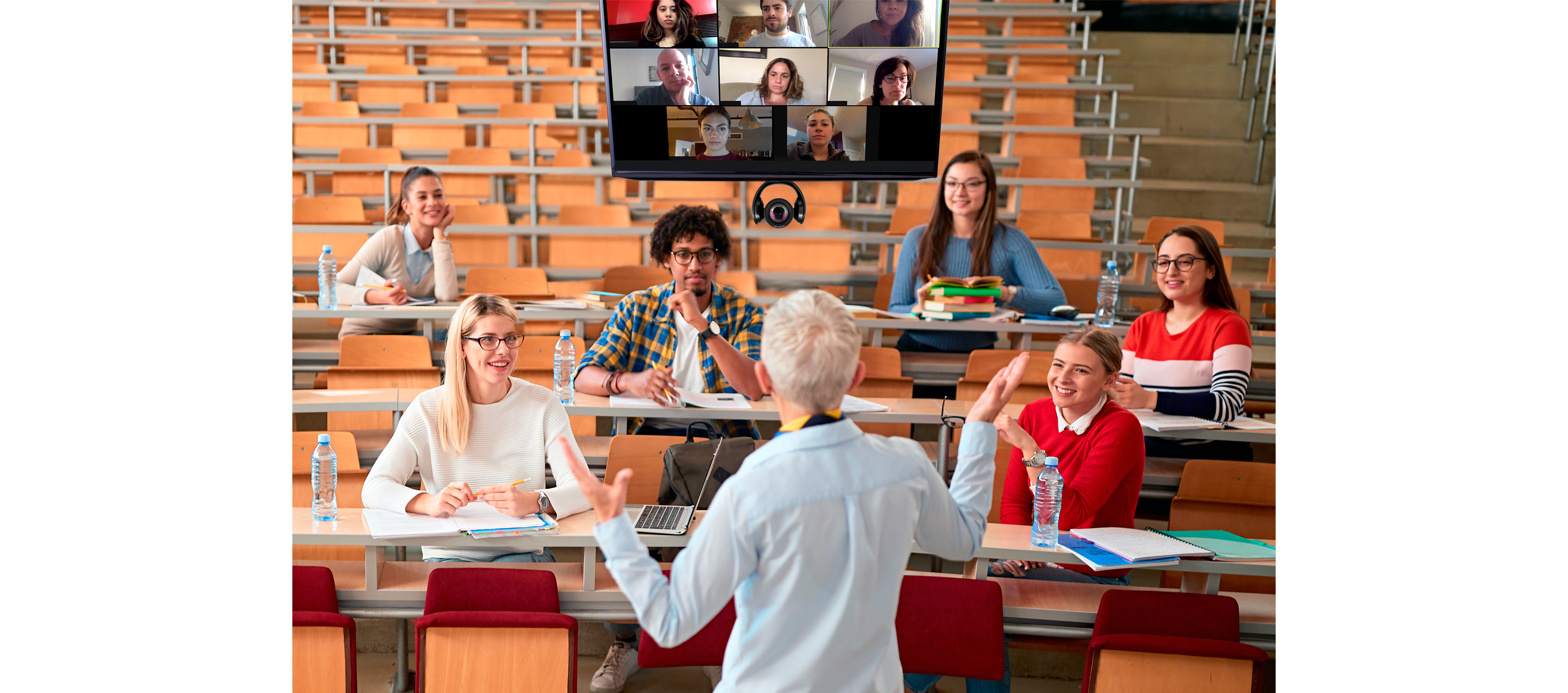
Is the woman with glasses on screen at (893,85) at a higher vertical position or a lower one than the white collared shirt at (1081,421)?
higher

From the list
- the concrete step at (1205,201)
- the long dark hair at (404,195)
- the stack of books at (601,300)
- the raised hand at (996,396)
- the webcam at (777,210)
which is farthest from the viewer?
the concrete step at (1205,201)

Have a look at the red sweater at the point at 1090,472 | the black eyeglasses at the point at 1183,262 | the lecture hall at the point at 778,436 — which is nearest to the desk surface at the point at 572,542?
the lecture hall at the point at 778,436

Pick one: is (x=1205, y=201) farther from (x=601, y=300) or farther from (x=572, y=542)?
(x=572, y=542)

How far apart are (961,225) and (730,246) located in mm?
1342

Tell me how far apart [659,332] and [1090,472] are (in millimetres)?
1357

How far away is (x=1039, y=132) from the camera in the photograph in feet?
20.7

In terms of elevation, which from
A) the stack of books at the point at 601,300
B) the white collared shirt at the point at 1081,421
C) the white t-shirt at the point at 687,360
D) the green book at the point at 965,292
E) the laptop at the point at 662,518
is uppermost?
the green book at the point at 965,292

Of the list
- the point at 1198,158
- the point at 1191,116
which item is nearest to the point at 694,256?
the point at 1198,158

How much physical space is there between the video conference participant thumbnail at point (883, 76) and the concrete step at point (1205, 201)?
475 cm

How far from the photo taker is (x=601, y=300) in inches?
153

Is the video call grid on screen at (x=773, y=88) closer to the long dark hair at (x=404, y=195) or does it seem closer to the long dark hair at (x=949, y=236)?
the long dark hair at (x=949, y=236)

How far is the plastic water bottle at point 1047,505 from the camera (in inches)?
79.4

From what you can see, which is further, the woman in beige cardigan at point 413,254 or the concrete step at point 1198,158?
the concrete step at point 1198,158

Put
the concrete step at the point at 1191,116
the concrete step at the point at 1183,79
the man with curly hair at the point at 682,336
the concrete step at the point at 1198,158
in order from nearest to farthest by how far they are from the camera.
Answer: the man with curly hair at the point at 682,336
the concrete step at the point at 1198,158
the concrete step at the point at 1191,116
the concrete step at the point at 1183,79
